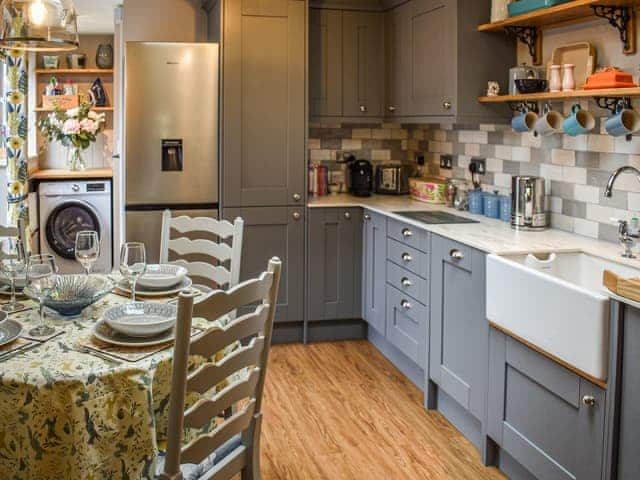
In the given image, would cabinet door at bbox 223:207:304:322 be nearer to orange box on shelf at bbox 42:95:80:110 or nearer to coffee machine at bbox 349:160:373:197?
coffee machine at bbox 349:160:373:197

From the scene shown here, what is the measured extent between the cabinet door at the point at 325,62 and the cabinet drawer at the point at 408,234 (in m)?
1.03

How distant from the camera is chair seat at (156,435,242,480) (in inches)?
75.9

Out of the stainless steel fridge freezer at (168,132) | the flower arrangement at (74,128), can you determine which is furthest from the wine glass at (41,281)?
the flower arrangement at (74,128)

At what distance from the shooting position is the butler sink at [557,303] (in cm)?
226

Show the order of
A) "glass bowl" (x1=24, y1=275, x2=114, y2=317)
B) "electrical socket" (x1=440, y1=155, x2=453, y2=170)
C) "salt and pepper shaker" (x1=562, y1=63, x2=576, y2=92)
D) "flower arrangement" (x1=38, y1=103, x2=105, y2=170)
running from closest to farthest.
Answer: "glass bowl" (x1=24, y1=275, x2=114, y2=317)
"salt and pepper shaker" (x1=562, y1=63, x2=576, y2=92)
"electrical socket" (x1=440, y1=155, x2=453, y2=170)
"flower arrangement" (x1=38, y1=103, x2=105, y2=170)

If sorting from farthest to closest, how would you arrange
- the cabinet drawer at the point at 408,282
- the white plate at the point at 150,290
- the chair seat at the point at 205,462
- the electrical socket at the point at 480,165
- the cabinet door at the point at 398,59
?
the cabinet door at the point at 398,59
the electrical socket at the point at 480,165
the cabinet drawer at the point at 408,282
the white plate at the point at 150,290
the chair seat at the point at 205,462

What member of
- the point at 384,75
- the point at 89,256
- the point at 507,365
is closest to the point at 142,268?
the point at 89,256

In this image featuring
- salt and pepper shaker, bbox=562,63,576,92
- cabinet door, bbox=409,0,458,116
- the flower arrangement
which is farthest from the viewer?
the flower arrangement

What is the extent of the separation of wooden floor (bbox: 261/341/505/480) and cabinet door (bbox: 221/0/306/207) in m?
1.05

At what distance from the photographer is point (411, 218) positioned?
3.91 meters

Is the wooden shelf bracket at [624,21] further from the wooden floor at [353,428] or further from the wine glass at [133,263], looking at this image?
the wine glass at [133,263]

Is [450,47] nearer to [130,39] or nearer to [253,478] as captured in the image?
[130,39]

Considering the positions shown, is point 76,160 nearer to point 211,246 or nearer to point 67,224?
point 67,224

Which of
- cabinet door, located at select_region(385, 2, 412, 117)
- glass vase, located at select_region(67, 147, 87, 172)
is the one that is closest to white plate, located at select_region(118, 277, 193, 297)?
cabinet door, located at select_region(385, 2, 412, 117)
